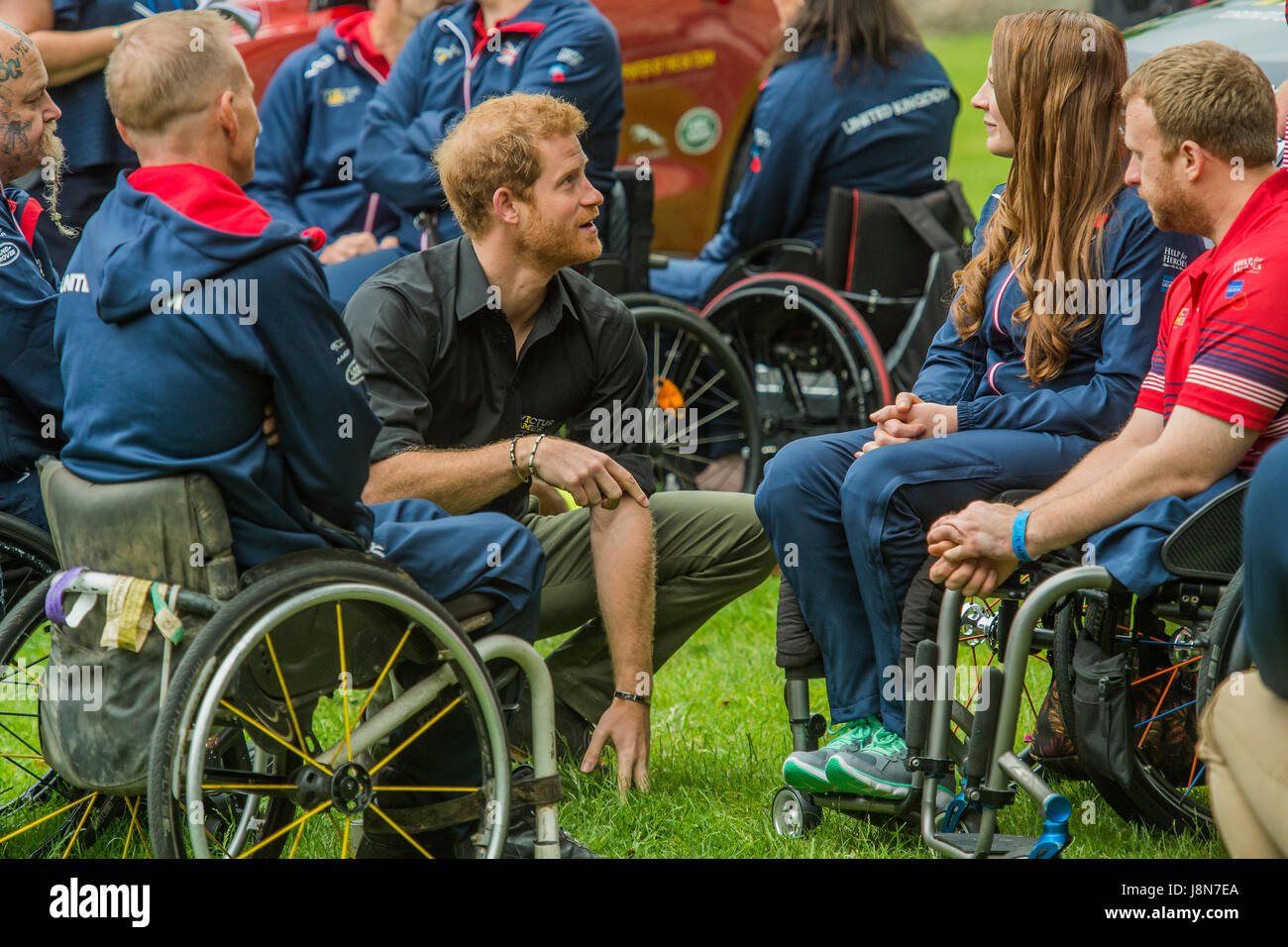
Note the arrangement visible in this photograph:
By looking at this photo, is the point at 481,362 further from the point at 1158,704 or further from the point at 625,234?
the point at 625,234

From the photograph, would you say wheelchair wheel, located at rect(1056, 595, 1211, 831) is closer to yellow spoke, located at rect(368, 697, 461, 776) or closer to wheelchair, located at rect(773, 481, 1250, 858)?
wheelchair, located at rect(773, 481, 1250, 858)

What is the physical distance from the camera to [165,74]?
2488 mm

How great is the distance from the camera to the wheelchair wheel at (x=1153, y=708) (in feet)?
9.13

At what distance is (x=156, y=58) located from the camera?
2494 millimetres

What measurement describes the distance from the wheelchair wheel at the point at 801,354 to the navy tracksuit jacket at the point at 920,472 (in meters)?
1.73

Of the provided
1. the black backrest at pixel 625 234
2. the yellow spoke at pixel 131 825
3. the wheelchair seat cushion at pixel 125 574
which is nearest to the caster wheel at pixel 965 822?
the wheelchair seat cushion at pixel 125 574

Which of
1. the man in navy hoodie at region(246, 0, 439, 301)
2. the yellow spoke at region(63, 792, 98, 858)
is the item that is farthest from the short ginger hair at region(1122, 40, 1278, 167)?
the man in navy hoodie at region(246, 0, 439, 301)

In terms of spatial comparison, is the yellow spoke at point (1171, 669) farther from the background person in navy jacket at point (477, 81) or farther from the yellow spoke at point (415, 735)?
the background person in navy jacket at point (477, 81)

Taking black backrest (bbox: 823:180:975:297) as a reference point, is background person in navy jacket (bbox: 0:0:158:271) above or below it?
above

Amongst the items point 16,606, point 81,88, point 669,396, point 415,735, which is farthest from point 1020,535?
point 81,88

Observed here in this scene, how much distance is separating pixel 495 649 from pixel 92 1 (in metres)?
2.77

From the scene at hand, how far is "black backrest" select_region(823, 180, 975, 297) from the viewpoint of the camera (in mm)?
5137

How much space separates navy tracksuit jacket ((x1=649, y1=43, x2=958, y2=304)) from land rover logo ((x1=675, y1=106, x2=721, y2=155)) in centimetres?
169

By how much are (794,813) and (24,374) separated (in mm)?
1778
